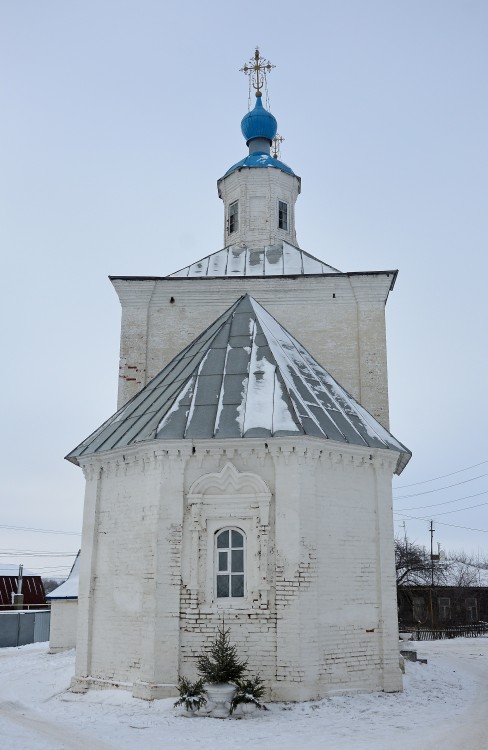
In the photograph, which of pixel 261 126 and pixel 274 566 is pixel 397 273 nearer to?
pixel 261 126

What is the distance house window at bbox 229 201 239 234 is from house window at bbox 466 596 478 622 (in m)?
28.4

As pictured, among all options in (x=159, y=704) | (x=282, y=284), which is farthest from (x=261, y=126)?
(x=159, y=704)

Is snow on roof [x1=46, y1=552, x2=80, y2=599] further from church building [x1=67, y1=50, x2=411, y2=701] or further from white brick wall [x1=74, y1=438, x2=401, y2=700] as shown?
white brick wall [x1=74, y1=438, x2=401, y2=700]

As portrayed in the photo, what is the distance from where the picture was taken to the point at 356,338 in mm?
16109

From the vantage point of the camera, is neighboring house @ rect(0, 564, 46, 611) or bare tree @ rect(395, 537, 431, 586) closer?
neighboring house @ rect(0, 564, 46, 611)

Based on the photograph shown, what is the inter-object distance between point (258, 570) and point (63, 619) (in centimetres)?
1117

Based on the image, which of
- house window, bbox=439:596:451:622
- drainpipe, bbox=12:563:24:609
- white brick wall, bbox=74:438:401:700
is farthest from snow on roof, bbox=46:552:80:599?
house window, bbox=439:596:451:622

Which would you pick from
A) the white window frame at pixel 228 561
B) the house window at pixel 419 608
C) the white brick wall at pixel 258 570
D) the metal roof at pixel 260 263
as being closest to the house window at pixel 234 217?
the metal roof at pixel 260 263

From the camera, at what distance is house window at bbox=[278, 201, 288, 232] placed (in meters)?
19.4

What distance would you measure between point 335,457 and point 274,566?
1956 mm

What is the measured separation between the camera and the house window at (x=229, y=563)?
35.8 feet

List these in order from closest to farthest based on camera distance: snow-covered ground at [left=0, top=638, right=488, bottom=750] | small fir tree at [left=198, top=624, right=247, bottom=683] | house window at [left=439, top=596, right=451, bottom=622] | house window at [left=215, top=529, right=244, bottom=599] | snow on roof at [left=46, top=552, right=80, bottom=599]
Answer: snow-covered ground at [left=0, top=638, right=488, bottom=750] → small fir tree at [left=198, top=624, right=247, bottom=683] → house window at [left=215, top=529, right=244, bottom=599] → snow on roof at [left=46, top=552, right=80, bottom=599] → house window at [left=439, top=596, right=451, bottom=622]

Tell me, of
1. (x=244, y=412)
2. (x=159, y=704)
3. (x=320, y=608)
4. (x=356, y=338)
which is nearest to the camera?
(x=159, y=704)

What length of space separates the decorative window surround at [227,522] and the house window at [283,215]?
9.92 m
